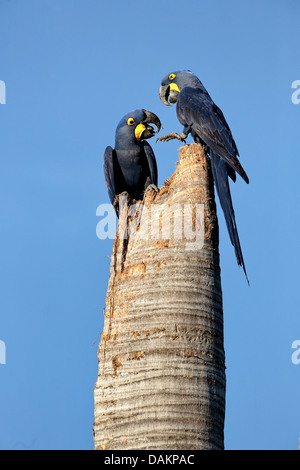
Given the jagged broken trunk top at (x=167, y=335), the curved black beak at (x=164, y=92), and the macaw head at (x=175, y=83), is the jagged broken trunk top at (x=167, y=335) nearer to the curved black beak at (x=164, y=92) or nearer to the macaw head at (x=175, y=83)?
the macaw head at (x=175, y=83)

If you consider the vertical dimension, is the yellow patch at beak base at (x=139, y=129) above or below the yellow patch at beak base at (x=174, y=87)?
Result: below

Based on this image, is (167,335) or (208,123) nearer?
(167,335)

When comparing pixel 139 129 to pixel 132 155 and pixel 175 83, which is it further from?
pixel 175 83

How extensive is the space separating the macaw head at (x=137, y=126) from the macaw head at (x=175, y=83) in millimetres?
534

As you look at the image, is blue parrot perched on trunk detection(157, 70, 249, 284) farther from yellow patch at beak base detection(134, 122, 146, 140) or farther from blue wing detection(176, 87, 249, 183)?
yellow patch at beak base detection(134, 122, 146, 140)

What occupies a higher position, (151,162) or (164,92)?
(164,92)

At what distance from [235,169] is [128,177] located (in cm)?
212

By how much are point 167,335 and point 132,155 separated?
3.48 meters

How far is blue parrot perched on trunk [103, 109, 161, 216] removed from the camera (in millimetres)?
7473

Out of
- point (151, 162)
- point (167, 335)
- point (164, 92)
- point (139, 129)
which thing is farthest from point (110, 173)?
point (167, 335)

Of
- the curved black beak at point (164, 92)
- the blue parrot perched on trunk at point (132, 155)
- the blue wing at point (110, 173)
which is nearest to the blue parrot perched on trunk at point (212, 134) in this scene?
the curved black beak at point (164, 92)

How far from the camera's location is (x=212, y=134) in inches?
244

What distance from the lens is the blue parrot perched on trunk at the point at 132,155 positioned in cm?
747

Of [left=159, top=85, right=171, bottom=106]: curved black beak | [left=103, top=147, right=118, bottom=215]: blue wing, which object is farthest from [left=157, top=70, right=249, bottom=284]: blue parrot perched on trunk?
[left=103, top=147, right=118, bottom=215]: blue wing
